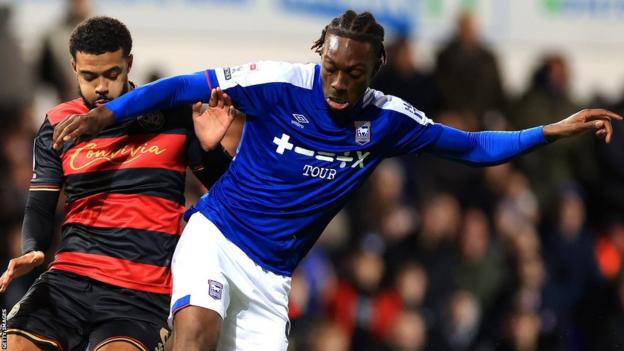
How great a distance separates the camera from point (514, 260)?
37.4 feet

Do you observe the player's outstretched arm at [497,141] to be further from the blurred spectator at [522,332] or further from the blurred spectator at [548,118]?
the blurred spectator at [548,118]

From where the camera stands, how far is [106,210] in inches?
231

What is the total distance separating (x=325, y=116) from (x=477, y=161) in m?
0.81

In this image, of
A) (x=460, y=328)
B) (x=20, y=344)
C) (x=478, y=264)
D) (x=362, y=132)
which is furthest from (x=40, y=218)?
(x=478, y=264)

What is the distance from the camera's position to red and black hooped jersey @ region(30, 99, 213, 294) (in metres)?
5.85

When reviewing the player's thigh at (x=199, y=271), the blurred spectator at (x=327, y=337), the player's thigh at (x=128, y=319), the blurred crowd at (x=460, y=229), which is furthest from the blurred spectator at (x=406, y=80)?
the player's thigh at (x=128, y=319)

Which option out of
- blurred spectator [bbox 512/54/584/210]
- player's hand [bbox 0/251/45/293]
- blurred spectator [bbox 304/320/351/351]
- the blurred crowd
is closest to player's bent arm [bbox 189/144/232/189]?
player's hand [bbox 0/251/45/293]

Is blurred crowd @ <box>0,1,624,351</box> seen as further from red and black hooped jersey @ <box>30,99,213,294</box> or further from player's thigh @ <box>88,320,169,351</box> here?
player's thigh @ <box>88,320,169,351</box>

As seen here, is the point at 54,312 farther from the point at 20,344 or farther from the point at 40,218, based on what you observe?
the point at 40,218

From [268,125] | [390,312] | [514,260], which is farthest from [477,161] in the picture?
[514,260]

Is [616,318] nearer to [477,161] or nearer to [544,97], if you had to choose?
[544,97]

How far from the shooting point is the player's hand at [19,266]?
18.0 feet

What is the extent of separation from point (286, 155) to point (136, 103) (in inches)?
28.9

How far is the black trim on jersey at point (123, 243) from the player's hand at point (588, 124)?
188 centimetres
